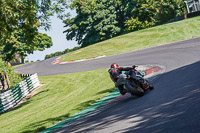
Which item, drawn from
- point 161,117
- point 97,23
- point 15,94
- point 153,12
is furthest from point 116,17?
point 161,117

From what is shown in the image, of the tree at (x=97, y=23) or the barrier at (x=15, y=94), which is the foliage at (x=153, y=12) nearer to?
the tree at (x=97, y=23)

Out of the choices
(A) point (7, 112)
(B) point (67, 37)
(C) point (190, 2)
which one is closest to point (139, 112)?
(A) point (7, 112)

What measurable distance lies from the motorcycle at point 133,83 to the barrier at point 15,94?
11.0m

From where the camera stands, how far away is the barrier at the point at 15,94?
18.4m

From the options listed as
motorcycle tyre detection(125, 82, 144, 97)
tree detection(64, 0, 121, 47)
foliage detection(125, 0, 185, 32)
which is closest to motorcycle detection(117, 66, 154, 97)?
motorcycle tyre detection(125, 82, 144, 97)

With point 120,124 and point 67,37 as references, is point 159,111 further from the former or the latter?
point 67,37

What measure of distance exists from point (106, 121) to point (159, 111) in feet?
5.35

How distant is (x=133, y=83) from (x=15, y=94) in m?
12.6

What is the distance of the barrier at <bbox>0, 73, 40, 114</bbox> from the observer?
60.4 feet

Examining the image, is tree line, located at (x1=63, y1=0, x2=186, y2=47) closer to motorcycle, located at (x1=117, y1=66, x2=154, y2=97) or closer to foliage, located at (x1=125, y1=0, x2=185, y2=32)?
foliage, located at (x1=125, y1=0, x2=185, y2=32)

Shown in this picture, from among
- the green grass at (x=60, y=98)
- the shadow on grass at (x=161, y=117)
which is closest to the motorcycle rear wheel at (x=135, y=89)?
the shadow on grass at (x=161, y=117)

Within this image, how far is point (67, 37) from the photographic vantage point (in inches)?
2928

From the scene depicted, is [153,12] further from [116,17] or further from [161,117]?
[161,117]

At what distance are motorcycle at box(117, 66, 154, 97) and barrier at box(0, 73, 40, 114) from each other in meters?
11.0
